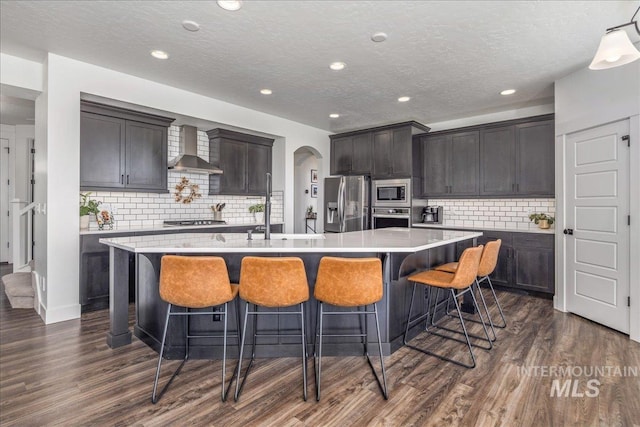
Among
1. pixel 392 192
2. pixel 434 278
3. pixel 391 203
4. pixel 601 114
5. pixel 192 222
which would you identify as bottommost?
pixel 434 278

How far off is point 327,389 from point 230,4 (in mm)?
2831

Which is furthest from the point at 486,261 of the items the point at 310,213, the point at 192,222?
the point at 310,213

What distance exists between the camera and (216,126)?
5.02m

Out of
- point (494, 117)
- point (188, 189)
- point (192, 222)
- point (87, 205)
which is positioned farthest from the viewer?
point (494, 117)

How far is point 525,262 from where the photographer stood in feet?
14.7

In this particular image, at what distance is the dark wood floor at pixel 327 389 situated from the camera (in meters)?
1.89

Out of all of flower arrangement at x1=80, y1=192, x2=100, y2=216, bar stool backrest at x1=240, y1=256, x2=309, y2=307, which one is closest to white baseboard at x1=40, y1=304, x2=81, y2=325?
flower arrangement at x1=80, y1=192, x2=100, y2=216

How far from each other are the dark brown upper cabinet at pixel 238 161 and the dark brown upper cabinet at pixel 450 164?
2.76 m

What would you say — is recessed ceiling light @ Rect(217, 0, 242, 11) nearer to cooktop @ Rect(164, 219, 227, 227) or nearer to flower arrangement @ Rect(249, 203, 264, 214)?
cooktop @ Rect(164, 219, 227, 227)

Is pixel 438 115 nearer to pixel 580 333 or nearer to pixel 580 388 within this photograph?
pixel 580 333

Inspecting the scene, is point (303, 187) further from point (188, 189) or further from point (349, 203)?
point (188, 189)

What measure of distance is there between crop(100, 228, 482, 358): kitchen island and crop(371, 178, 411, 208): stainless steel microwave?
2.73 metres

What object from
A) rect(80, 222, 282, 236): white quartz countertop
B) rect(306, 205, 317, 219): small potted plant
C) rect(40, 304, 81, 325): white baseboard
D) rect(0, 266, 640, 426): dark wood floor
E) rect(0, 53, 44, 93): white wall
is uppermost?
rect(0, 53, 44, 93): white wall

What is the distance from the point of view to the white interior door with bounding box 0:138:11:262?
6.08 m
